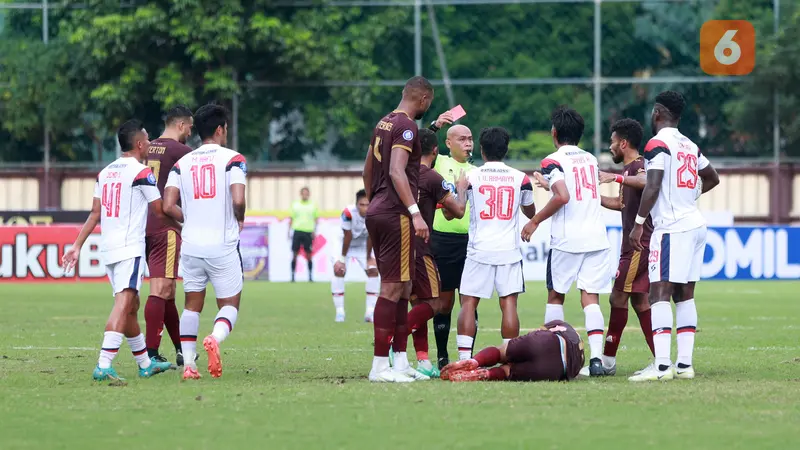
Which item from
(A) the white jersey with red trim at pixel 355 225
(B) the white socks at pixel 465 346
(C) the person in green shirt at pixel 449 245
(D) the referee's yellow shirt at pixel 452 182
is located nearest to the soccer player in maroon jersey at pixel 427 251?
(B) the white socks at pixel 465 346

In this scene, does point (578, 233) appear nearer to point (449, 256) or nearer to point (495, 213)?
point (495, 213)

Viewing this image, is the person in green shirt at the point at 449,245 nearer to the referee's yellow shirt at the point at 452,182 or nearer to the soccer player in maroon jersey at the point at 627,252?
the referee's yellow shirt at the point at 452,182

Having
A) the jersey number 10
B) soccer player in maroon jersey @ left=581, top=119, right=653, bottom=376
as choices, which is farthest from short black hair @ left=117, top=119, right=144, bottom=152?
Answer: soccer player in maroon jersey @ left=581, top=119, right=653, bottom=376

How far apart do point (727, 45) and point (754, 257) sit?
1028 cm

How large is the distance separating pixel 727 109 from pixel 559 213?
28928 mm

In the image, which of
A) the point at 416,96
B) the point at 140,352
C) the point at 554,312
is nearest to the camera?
the point at 416,96

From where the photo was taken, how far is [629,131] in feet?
39.9

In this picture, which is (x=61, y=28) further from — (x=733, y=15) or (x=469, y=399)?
(x=469, y=399)

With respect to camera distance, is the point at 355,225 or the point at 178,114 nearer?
the point at 178,114

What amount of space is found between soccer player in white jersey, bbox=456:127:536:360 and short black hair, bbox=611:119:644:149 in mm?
922

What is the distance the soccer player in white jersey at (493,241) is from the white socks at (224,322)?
6.11 ft

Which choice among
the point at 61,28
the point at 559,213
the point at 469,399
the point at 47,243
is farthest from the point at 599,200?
the point at 61,28

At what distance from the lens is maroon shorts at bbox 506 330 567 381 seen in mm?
10891

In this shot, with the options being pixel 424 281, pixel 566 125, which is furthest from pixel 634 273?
pixel 424 281
